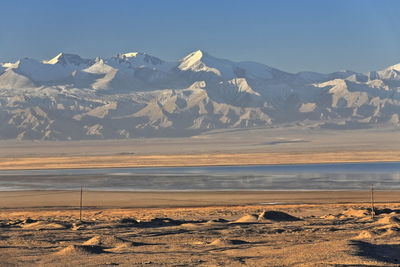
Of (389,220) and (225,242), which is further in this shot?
(389,220)

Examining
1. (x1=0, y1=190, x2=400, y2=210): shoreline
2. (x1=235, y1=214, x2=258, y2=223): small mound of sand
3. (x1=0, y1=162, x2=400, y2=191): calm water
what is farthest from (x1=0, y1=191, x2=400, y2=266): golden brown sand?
(x1=0, y1=162, x2=400, y2=191): calm water

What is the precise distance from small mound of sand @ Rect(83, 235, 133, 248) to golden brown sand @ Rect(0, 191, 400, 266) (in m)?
0.04

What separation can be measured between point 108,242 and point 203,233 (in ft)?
16.4

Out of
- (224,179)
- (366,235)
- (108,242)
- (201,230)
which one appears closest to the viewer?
(108,242)

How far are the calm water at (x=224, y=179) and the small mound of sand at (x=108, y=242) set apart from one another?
34.4 m

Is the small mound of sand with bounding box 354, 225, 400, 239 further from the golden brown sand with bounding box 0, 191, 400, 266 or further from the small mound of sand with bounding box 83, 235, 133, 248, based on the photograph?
the small mound of sand with bounding box 83, 235, 133, 248

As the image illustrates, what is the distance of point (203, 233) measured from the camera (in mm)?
35688

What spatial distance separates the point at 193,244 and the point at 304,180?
44358mm

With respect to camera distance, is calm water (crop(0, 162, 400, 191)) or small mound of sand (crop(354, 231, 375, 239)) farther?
calm water (crop(0, 162, 400, 191))

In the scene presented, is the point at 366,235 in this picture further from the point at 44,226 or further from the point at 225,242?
the point at 44,226

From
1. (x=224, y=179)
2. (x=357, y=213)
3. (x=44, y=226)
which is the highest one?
(x=224, y=179)

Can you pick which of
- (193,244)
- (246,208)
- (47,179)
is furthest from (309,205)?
(47,179)

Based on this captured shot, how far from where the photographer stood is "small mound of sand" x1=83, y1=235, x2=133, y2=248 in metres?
31.6

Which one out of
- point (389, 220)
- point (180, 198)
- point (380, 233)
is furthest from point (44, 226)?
point (180, 198)
